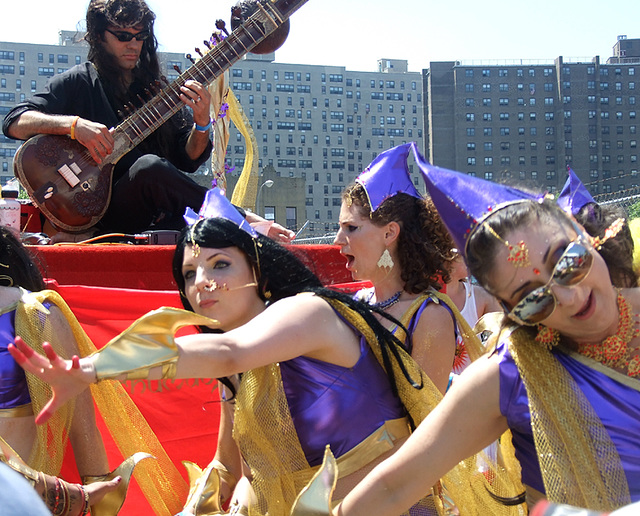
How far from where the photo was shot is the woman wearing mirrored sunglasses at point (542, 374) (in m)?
1.62

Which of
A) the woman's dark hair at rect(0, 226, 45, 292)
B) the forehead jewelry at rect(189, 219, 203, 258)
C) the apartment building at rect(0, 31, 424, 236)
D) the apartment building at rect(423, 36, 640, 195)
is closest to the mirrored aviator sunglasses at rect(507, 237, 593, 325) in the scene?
the forehead jewelry at rect(189, 219, 203, 258)

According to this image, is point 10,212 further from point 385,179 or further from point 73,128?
point 385,179

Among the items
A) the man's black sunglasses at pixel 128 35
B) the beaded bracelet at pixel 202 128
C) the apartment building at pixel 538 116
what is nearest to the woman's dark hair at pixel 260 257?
the beaded bracelet at pixel 202 128

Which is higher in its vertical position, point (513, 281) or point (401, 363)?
point (513, 281)

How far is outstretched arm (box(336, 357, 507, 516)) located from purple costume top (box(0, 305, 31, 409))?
141cm

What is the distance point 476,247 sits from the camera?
1.70m

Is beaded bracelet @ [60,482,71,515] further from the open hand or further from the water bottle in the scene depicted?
the water bottle

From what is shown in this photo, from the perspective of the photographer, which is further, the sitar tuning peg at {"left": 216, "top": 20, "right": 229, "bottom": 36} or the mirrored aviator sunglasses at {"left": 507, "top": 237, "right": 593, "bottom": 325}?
the sitar tuning peg at {"left": 216, "top": 20, "right": 229, "bottom": 36}

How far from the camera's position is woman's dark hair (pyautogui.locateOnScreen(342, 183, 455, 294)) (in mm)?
3180

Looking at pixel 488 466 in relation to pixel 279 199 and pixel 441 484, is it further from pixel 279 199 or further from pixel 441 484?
pixel 279 199

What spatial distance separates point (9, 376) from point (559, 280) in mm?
1863

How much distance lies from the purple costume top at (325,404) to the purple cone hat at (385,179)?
1.10 meters

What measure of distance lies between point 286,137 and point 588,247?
100426mm

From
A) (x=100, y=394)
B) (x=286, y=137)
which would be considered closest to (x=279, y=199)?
(x=286, y=137)
